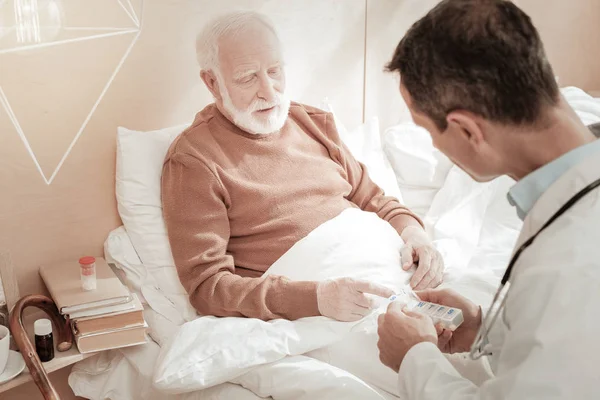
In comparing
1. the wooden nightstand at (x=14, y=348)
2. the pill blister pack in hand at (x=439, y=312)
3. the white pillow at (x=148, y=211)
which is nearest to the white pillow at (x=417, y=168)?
the white pillow at (x=148, y=211)

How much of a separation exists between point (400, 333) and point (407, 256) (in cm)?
63

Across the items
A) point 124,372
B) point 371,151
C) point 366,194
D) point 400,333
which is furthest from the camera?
point 371,151

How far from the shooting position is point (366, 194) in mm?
2102

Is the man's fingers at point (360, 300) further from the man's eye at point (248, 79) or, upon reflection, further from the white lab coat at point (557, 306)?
the man's eye at point (248, 79)

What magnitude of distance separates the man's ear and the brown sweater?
0.17 feet

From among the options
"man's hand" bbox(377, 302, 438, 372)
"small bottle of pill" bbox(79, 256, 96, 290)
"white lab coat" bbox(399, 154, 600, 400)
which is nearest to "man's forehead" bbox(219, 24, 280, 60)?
"small bottle of pill" bbox(79, 256, 96, 290)

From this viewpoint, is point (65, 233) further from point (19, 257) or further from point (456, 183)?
point (456, 183)

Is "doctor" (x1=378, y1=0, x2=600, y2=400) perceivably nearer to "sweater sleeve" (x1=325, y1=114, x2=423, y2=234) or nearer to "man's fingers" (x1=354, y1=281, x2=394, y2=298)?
"man's fingers" (x1=354, y1=281, x2=394, y2=298)

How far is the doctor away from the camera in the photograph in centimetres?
86

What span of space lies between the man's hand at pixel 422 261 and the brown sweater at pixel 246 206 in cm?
15

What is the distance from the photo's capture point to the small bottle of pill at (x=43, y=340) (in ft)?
5.24

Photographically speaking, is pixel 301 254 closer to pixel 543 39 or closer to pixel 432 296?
pixel 432 296


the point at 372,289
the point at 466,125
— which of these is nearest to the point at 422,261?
the point at 372,289

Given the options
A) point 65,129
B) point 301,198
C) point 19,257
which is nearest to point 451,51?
point 301,198
